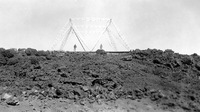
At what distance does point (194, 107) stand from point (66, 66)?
1426 cm

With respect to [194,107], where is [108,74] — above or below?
above

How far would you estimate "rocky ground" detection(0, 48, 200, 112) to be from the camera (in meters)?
31.0

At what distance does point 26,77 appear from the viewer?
36375 millimetres

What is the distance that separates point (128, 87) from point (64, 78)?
6.35 meters

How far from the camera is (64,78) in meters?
35.4

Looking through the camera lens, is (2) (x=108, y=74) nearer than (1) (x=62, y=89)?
No

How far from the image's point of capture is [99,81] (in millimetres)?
34438

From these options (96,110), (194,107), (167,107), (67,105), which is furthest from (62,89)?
(194,107)

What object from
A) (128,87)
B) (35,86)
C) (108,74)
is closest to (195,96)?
(128,87)

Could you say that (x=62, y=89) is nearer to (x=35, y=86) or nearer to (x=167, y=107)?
(x=35, y=86)

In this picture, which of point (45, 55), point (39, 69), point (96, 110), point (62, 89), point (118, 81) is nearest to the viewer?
point (96, 110)

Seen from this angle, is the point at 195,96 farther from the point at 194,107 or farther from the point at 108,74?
the point at 108,74

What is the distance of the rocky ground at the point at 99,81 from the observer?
3102 cm

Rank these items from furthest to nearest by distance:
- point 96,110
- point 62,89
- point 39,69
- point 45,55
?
point 45,55 → point 39,69 → point 62,89 → point 96,110
